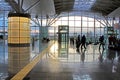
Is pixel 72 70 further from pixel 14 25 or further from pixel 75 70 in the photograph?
pixel 14 25

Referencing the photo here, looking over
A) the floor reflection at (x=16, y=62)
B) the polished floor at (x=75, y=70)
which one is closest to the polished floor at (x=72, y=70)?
the polished floor at (x=75, y=70)

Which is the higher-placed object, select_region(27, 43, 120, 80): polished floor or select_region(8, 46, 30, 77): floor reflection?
select_region(8, 46, 30, 77): floor reflection

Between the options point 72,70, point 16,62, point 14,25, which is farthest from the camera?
point 14,25

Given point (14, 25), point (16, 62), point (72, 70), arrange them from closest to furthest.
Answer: point (72, 70) < point (16, 62) < point (14, 25)

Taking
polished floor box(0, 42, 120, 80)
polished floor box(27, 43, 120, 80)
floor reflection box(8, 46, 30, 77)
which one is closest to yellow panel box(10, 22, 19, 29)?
floor reflection box(8, 46, 30, 77)

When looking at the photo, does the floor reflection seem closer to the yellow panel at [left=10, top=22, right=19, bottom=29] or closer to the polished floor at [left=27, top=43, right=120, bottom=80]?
the polished floor at [left=27, top=43, right=120, bottom=80]

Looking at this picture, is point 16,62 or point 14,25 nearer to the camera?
point 16,62

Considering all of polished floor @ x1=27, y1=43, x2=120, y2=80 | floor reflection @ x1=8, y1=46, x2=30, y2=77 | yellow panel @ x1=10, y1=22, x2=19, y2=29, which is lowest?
polished floor @ x1=27, y1=43, x2=120, y2=80

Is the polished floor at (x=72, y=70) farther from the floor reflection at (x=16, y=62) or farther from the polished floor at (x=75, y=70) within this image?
the floor reflection at (x=16, y=62)

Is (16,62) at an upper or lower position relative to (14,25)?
lower

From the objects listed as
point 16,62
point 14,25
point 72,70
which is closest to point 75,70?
point 72,70

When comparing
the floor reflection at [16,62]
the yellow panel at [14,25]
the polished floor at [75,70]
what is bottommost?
the polished floor at [75,70]

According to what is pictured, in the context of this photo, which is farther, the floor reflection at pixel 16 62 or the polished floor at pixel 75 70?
the floor reflection at pixel 16 62

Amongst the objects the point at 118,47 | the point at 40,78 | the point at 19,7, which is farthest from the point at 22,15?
the point at 40,78
